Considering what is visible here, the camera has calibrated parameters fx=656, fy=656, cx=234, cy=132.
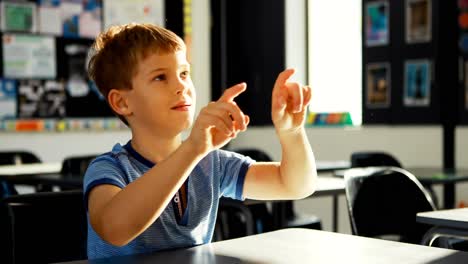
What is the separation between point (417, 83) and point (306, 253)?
3639 mm

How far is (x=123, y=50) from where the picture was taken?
4.22 feet

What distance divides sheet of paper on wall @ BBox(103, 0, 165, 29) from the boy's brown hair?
14.5ft

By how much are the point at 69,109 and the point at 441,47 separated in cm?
295

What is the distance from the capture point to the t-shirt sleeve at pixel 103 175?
1180 mm

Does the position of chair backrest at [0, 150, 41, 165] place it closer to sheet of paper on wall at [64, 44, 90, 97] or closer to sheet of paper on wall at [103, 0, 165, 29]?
sheet of paper on wall at [64, 44, 90, 97]

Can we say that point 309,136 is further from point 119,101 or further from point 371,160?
point 119,101

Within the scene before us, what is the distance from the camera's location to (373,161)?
3.68 metres

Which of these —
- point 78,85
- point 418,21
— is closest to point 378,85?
point 418,21

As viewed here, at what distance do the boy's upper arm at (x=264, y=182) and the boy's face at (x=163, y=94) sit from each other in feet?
0.83

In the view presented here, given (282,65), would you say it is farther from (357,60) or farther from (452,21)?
(452,21)

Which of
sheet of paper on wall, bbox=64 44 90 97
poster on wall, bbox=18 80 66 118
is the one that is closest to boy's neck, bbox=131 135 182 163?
poster on wall, bbox=18 80 66 118

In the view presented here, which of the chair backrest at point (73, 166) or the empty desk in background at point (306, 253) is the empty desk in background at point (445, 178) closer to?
the chair backrest at point (73, 166)

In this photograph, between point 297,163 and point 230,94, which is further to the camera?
point 297,163

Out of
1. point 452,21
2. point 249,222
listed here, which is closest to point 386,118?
point 452,21
